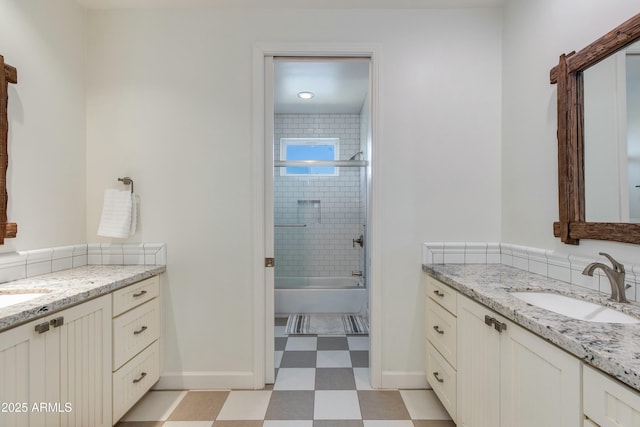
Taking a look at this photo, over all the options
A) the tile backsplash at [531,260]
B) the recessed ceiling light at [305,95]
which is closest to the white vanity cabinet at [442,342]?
the tile backsplash at [531,260]

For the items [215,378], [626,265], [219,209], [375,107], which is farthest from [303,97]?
[626,265]

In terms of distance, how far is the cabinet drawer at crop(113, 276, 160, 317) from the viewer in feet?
5.38

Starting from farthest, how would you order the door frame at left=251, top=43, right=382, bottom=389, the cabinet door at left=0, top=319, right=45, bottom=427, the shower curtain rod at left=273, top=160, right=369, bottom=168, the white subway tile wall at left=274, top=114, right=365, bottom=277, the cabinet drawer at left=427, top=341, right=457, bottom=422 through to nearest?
the white subway tile wall at left=274, top=114, right=365, bottom=277 → the shower curtain rod at left=273, top=160, right=369, bottom=168 → the door frame at left=251, top=43, right=382, bottom=389 → the cabinet drawer at left=427, top=341, right=457, bottom=422 → the cabinet door at left=0, top=319, right=45, bottom=427

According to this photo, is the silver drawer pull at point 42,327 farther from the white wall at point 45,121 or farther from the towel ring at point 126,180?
the towel ring at point 126,180

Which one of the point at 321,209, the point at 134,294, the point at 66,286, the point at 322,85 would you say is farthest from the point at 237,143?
the point at 321,209

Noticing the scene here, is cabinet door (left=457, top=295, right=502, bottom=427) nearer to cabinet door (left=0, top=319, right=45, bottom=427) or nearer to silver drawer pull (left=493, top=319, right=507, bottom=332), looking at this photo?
silver drawer pull (left=493, top=319, right=507, bottom=332)

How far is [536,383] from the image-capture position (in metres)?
1.04

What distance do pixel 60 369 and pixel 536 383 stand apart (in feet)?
5.92

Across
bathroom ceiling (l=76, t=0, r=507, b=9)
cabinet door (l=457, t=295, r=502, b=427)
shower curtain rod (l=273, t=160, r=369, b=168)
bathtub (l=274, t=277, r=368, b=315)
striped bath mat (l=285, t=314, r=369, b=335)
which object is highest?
bathroom ceiling (l=76, t=0, r=507, b=9)

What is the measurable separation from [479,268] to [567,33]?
4.40 feet

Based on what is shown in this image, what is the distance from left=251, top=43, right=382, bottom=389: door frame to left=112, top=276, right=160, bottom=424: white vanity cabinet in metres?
0.63

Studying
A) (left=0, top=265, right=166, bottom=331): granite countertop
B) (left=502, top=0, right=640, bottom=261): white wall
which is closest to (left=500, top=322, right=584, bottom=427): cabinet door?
(left=502, top=0, right=640, bottom=261): white wall

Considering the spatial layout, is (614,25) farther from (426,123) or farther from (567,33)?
(426,123)

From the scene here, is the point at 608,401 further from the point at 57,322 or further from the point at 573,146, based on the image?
the point at 57,322
